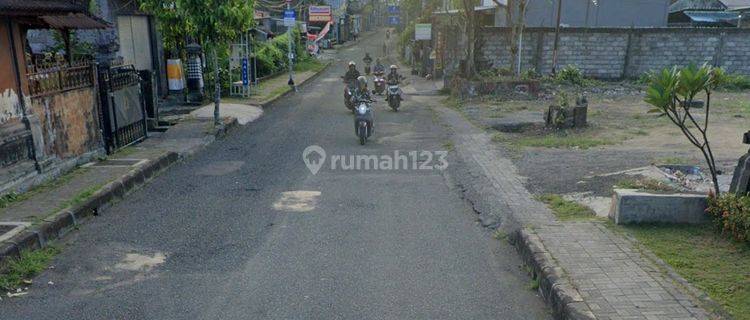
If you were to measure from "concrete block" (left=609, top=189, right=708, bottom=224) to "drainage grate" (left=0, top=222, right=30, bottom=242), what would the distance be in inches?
278

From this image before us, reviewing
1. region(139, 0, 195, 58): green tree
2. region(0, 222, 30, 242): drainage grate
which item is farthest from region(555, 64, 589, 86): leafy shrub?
region(0, 222, 30, 242): drainage grate

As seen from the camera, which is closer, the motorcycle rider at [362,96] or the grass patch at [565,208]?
the grass patch at [565,208]

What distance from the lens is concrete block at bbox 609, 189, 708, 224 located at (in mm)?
6621

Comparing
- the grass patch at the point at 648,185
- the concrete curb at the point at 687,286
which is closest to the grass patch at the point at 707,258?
the concrete curb at the point at 687,286

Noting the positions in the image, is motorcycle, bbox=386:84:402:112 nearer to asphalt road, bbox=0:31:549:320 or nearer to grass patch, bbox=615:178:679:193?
asphalt road, bbox=0:31:549:320

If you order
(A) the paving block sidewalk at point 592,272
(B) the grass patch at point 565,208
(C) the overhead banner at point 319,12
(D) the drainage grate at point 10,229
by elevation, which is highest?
(C) the overhead banner at point 319,12

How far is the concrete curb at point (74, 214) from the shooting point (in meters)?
6.22

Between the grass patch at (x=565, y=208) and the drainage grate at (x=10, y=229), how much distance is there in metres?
6.56

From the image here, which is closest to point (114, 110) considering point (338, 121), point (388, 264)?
point (338, 121)

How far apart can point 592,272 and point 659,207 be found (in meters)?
1.85

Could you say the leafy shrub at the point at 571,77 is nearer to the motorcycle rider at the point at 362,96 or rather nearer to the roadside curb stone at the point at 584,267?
the motorcycle rider at the point at 362,96

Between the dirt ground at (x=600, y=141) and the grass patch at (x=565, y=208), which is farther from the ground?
the dirt ground at (x=600, y=141)

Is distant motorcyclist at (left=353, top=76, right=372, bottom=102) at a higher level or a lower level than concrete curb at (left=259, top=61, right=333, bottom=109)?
higher

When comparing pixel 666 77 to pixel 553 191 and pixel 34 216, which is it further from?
pixel 34 216
